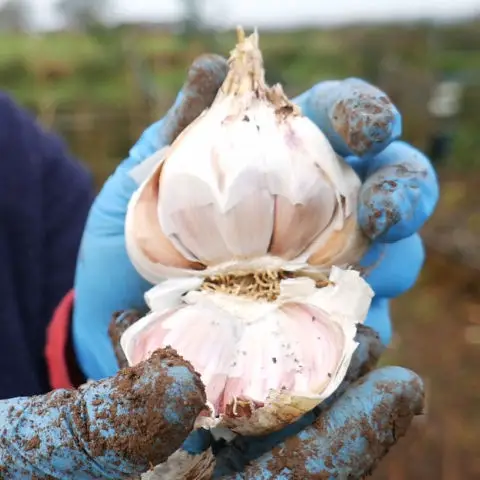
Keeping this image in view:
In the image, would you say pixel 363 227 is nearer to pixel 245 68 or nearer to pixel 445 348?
pixel 245 68

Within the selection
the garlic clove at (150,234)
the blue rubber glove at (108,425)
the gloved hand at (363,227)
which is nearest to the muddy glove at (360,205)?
the gloved hand at (363,227)

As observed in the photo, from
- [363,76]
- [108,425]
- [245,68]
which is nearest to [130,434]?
[108,425]

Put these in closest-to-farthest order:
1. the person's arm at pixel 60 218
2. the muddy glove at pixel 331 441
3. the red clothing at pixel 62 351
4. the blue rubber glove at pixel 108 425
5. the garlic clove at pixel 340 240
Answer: the blue rubber glove at pixel 108 425
the muddy glove at pixel 331 441
the garlic clove at pixel 340 240
the red clothing at pixel 62 351
the person's arm at pixel 60 218

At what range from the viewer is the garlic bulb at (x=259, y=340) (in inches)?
24.2

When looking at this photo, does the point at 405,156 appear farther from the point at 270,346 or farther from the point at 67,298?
the point at 67,298

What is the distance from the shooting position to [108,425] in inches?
19.8

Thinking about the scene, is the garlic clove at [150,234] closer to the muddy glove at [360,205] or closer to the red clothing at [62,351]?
the muddy glove at [360,205]

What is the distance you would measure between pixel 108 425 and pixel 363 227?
0.33 m

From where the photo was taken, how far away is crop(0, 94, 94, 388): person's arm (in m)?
1.12

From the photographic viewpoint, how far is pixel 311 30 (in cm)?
645

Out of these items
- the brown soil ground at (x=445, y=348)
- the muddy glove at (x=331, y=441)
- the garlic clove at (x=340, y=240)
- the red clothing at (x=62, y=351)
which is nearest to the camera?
the muddy glove at (x=331, y=441)

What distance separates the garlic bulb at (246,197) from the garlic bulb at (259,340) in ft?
0.11

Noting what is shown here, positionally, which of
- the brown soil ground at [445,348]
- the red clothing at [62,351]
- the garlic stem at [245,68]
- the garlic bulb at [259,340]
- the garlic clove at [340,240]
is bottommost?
the brown soil ground at [445,348]

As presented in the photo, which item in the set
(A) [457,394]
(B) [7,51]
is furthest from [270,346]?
(B) [7,51]
